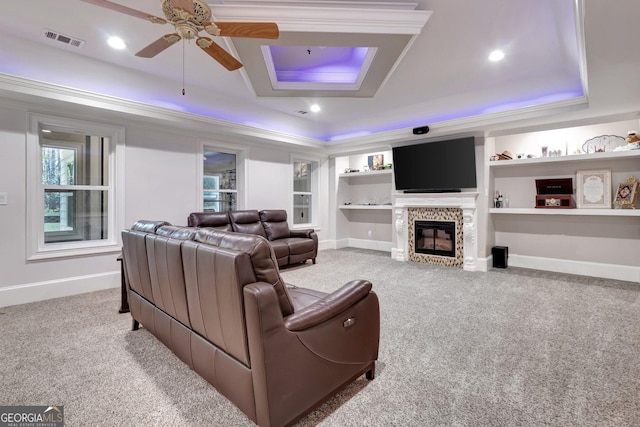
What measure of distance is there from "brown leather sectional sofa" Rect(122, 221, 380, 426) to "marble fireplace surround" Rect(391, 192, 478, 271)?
380 centimetres

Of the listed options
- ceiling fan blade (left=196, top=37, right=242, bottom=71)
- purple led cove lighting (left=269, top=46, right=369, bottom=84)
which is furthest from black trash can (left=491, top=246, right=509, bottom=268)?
ceiling fan blade (left=196, top=37, right=242, bottom=71)

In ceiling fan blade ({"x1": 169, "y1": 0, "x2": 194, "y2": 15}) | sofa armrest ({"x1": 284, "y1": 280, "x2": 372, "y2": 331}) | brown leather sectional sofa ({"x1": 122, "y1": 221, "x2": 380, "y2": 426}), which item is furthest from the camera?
ceiling fan blade ({"x1": 169, "y1": 0, "x2": 194, "y2": 15})

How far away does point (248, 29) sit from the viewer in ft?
7.11

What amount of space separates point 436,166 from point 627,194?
2.56m

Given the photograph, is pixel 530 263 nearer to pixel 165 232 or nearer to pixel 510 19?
pixel 510 19

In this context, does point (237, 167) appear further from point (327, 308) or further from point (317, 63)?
point (327, 308)

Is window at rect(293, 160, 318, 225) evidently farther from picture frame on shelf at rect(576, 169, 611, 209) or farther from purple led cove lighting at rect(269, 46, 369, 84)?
picture frame on shelf at rect(576, 169, 611, 209)

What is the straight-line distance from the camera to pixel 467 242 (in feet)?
16.4

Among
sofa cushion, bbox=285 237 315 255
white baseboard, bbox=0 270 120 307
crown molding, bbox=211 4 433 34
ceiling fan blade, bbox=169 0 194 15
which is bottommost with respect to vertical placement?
white baseboard, bbox=0 270 120 307

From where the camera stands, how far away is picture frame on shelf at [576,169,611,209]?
4215 mm

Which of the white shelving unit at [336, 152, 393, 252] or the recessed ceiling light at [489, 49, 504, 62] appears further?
the white shelving unit at [336, 152, 393, 252]

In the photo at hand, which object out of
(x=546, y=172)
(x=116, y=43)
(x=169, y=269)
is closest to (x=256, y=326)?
(x=169, y=269)

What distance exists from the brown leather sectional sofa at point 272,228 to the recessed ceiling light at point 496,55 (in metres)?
3.76

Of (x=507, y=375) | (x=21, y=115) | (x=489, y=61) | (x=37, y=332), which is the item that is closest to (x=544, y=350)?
(x=507, y=375)
